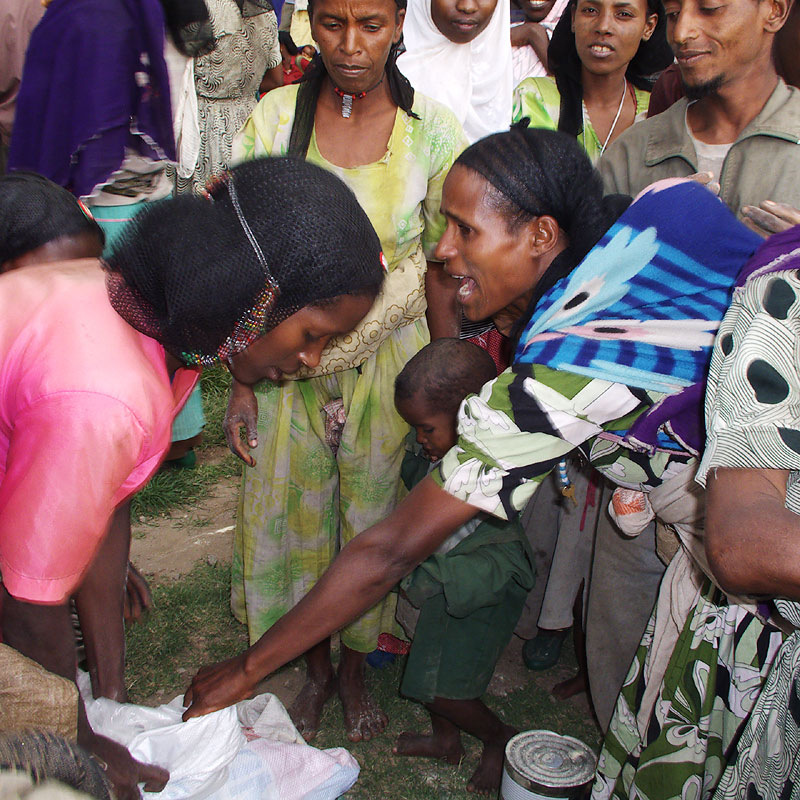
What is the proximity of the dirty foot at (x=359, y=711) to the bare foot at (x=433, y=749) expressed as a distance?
12 centimetres

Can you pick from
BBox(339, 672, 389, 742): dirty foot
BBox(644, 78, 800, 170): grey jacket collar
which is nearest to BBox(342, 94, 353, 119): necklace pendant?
BBox(644, 78, 800, 170): grey jacket collar

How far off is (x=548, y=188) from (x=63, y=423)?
3.79 ft

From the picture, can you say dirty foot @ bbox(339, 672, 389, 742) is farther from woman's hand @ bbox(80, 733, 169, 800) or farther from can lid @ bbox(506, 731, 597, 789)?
woman's hand @ bbox(80, 733, 169, 800)

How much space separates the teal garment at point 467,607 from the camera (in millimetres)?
2330

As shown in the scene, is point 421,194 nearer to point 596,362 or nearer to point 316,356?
point 316,356

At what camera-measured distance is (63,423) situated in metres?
1.30

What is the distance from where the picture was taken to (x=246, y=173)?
150 centimetres

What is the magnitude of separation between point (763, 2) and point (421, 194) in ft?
3.58

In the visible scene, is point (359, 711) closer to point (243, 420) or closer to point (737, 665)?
point (243, 420)

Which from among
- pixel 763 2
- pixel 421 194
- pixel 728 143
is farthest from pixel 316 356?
pixel 763 2

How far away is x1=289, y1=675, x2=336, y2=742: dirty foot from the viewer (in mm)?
2791

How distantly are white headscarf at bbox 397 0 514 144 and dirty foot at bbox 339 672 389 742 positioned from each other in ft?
8.31

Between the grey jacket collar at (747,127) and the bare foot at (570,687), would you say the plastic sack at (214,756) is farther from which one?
the grey jacket collar at (747,127)

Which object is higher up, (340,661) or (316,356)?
(316,356)
